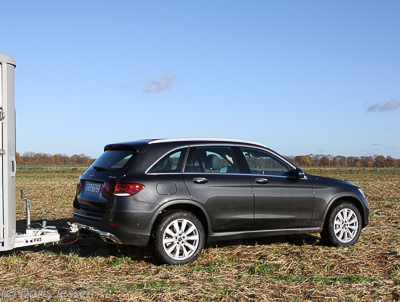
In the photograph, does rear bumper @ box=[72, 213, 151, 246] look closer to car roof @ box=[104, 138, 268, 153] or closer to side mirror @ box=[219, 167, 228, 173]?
car roof @ box=[104, 138, 268, 153]

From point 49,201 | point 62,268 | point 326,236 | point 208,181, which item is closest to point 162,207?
point 208,181

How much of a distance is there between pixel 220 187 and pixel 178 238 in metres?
1.00

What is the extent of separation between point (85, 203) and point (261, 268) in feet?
9.05

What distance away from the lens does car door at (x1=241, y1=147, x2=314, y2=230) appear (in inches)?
256

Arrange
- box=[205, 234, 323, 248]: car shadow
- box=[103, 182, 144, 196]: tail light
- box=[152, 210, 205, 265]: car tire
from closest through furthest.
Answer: box=[103, 182, 144, 196]: tail light < box=[152, 210, 205, 265]: car tire < box=[205, 234, 323, 248]: car shadow

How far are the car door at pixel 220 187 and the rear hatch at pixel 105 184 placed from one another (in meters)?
0.89

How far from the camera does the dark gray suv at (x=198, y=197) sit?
18.4 ft

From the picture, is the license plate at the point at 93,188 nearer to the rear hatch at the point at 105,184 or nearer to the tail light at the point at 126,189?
the rear hatch at the point at 105,184

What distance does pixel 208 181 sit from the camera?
609 centimetres

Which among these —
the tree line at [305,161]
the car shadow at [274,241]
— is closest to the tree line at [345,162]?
the tree line at [305,161]

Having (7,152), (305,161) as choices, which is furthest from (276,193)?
(305,161)

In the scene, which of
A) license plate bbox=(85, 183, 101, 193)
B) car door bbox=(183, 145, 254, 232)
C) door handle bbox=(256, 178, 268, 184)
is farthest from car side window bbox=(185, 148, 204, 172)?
license plate bbox=(85, 183, 101, 193)

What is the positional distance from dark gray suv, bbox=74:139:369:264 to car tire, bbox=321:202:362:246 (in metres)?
0.02

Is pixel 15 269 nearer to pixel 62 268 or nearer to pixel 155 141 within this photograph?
pixel 62 268
